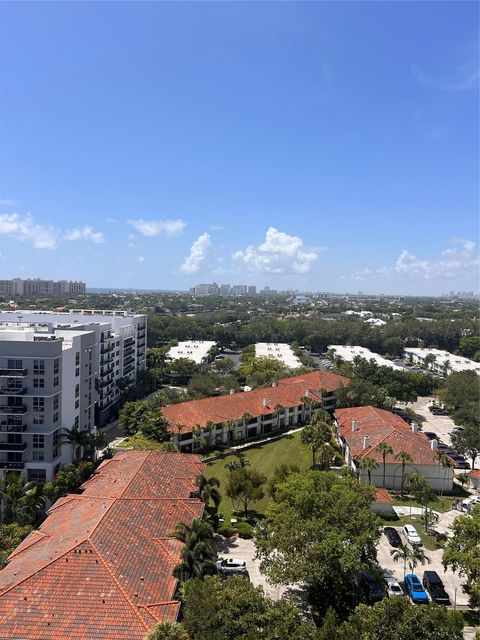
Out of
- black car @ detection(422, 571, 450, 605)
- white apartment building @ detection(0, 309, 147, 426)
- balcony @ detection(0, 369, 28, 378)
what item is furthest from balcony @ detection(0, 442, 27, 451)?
black car @ detection(422, 571, 450, 605)

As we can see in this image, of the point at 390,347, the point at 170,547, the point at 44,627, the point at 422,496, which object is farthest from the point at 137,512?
the point at 390,347

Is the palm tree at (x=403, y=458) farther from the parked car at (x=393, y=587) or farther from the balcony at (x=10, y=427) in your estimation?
the balcony at (x=10, y=427)

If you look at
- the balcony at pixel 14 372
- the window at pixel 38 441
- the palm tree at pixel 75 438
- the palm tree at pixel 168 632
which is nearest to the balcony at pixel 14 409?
the window at pixel 38 441

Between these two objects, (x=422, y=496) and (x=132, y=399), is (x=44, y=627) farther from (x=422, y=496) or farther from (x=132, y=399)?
(x=132, y=399)

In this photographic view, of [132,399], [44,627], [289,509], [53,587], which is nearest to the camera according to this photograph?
[44,627]

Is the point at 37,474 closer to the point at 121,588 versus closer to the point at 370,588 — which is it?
the point at 121,588

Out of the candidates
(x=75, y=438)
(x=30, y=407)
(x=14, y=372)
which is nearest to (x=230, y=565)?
(x=75, y=438)
